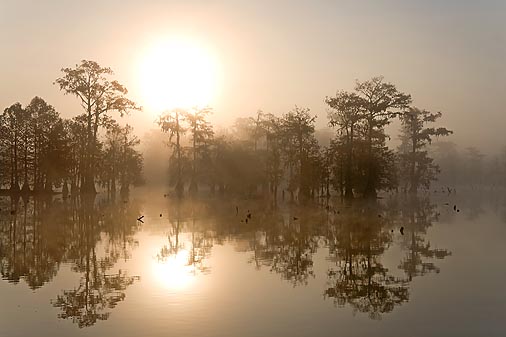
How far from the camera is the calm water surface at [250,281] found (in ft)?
39.1

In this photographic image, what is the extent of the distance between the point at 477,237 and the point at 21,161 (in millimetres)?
59319

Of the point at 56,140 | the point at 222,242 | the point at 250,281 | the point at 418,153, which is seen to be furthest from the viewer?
the point at 418,153

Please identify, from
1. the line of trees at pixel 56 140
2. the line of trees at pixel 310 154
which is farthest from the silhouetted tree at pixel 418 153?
the line of trees at pixel 56 140

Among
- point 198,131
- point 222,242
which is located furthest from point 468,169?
point 222,242

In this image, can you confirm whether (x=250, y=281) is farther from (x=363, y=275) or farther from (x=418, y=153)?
(x=418, y=153)

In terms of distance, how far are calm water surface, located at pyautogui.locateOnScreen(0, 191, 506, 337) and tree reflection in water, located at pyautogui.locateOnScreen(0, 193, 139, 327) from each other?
6 centimetres

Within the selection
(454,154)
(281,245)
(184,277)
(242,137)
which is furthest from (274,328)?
(454,154)

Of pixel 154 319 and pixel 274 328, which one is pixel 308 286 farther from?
pixel 154 319

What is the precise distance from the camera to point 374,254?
21.8 metres

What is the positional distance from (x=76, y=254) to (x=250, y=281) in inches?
337

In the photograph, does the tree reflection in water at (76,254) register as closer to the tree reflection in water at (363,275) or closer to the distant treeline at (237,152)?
the tree reflection in water at (363,275)

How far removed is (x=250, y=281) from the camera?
1673 centimetres

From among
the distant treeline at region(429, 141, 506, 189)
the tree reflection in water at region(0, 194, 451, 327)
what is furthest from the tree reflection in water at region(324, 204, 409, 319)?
the distant treeline at region(429, 141, 506, 189)

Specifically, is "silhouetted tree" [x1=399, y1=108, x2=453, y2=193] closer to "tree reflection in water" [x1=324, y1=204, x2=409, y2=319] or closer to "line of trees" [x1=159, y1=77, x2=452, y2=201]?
"line of trees" [x1=159, y1=77, x2=452, y2=201]
